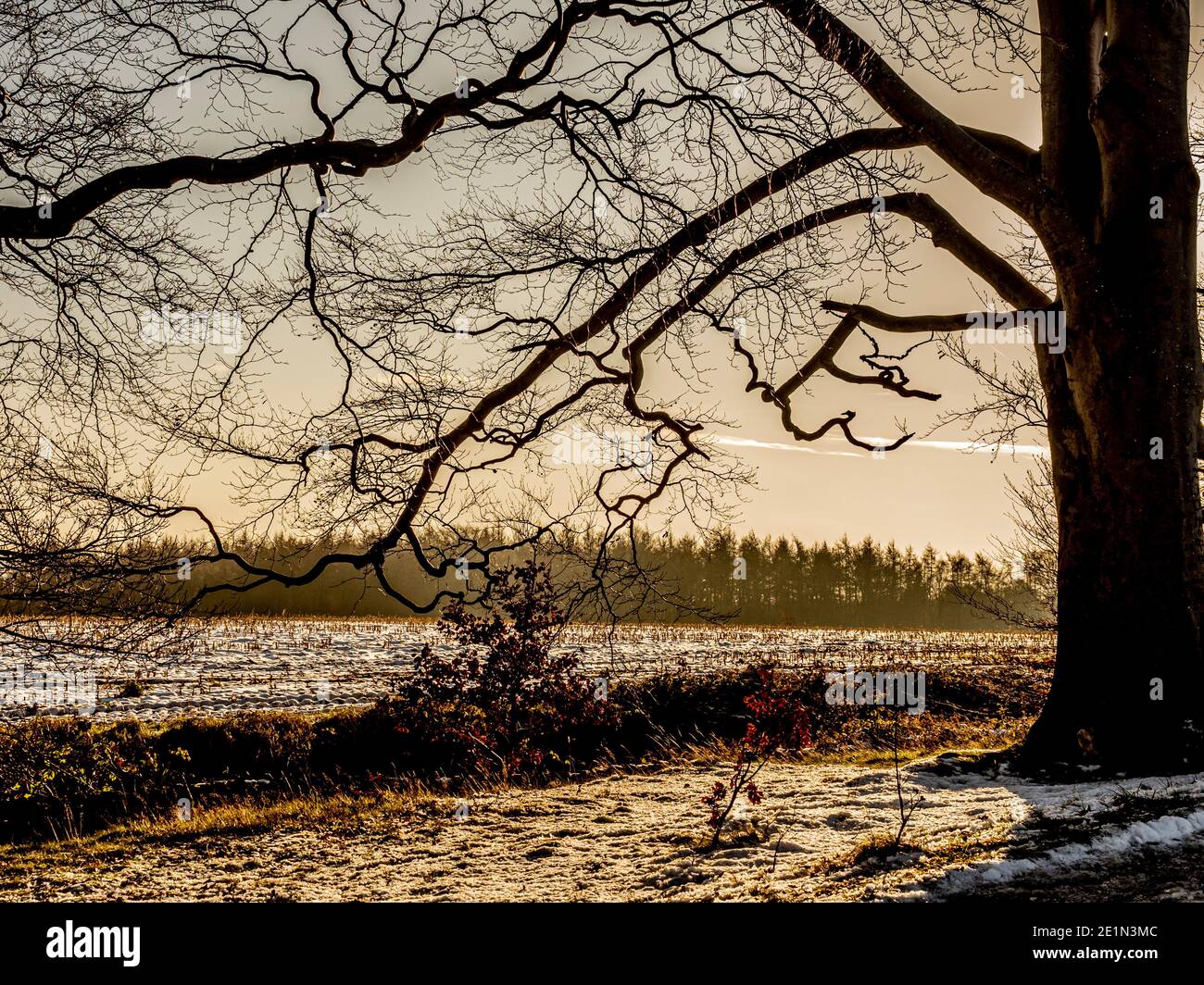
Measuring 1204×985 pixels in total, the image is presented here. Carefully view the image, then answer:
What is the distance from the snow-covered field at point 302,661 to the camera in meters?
11.5

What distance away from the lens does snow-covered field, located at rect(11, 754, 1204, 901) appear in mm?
3916

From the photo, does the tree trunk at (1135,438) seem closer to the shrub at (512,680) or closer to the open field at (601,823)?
the open field at (601,823)

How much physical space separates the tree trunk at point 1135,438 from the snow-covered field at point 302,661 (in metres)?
3.92

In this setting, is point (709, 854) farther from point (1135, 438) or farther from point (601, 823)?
point (1135, 438)

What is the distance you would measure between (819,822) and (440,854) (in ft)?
8.80

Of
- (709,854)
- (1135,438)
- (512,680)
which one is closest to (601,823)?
(709,854)

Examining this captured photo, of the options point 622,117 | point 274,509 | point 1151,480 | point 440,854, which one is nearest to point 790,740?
point 440,854

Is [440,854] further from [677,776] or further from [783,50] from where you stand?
[783,50]

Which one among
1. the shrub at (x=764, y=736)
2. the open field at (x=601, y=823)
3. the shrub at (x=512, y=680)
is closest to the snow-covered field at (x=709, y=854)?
the open field at (x=601, y=823)

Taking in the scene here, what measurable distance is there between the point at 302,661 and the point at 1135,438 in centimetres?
1990

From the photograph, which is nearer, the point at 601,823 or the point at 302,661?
the point at 601,823

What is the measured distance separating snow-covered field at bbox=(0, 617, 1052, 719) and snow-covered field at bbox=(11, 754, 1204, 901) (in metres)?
1.57

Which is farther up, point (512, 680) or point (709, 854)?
point (512, 680)

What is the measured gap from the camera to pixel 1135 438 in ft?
21.5
